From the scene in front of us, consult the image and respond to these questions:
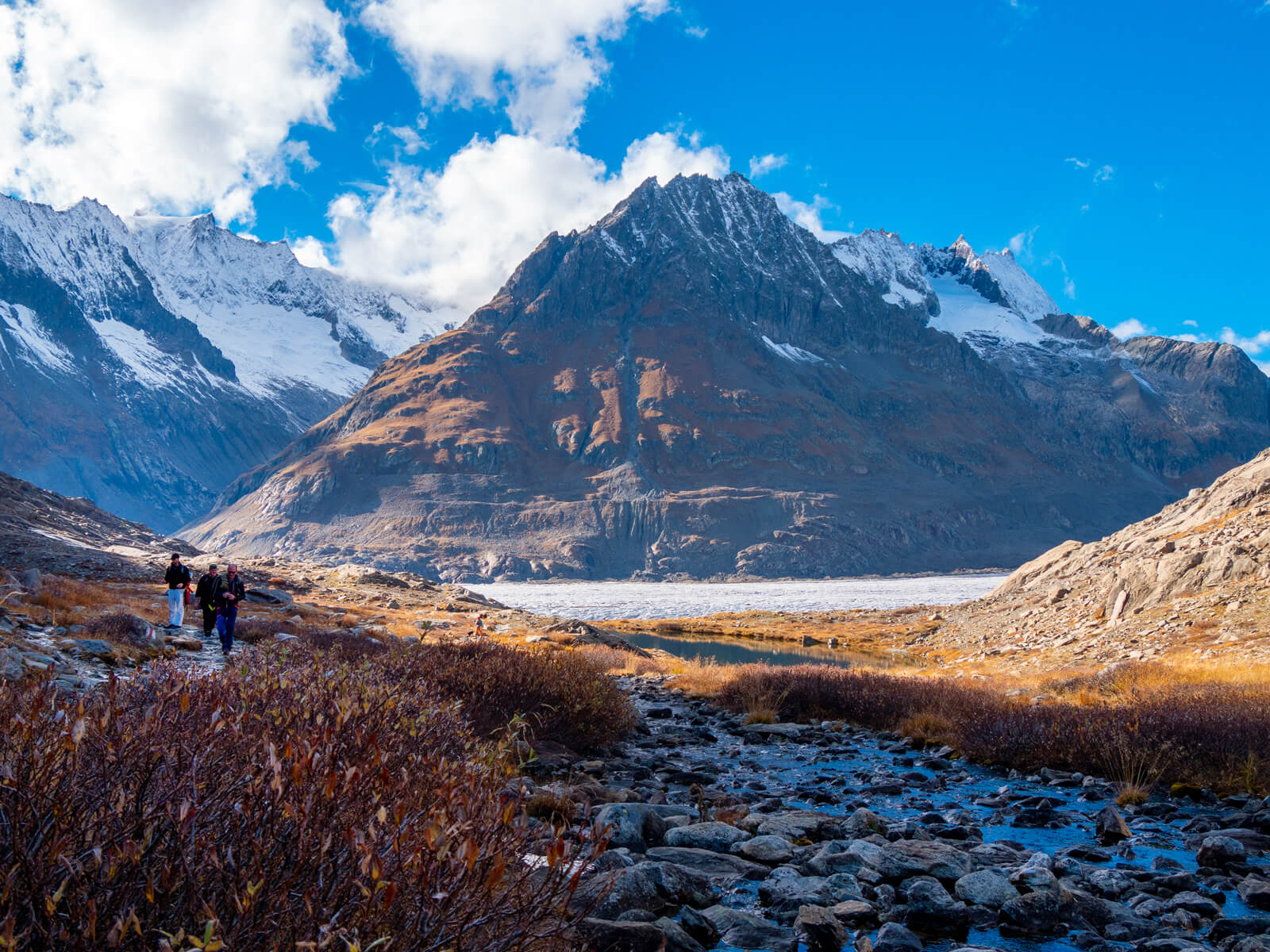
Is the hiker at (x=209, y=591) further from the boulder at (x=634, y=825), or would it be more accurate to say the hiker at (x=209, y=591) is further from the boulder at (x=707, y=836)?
the boulder at (x=707, y=836)

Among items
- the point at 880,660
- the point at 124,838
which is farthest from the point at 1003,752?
the point at 880,660

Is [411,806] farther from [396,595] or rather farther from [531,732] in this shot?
[396,595]

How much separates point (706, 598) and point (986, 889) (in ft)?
392

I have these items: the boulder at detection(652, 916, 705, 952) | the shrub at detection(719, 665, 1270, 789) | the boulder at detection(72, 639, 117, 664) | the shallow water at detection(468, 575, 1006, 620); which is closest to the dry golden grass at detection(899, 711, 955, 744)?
the shrub at detection(719, 665, 1270, 789)

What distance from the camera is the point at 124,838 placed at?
9.55 feet

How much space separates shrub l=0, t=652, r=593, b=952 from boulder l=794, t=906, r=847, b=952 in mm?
2364

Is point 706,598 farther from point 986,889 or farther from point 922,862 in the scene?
point 986,889

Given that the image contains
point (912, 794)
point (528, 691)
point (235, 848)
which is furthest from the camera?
point (528, 691)

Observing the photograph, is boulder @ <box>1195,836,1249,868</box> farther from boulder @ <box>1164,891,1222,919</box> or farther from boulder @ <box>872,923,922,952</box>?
boulder @ <box>872,923,922,952</box>

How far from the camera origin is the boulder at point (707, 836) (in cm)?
773

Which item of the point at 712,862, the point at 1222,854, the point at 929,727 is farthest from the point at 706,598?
the point at 712,862

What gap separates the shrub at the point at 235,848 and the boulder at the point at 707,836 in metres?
3.91

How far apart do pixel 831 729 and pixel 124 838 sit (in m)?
16.3

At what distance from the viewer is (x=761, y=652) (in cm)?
5491
